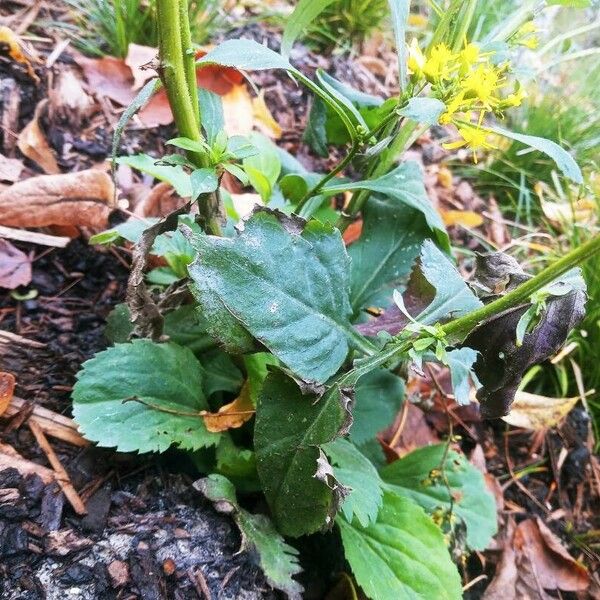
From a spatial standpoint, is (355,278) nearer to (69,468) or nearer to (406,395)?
(406,395)

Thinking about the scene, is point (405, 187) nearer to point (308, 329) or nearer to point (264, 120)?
point (308, 329)

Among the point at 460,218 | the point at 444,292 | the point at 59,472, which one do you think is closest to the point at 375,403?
the point at 444,292

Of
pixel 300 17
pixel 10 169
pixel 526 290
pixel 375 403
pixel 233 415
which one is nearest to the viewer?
pixel 526 290

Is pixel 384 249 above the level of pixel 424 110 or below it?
below

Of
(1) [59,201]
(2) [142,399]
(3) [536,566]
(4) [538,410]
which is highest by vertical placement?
(1) [59,201]

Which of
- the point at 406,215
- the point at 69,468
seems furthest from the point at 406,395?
the point at 69,468

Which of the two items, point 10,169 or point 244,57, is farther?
point 10,169

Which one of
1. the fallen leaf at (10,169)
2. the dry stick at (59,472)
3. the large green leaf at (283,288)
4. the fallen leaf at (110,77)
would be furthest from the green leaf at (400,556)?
the fallen leaf at (110,77)

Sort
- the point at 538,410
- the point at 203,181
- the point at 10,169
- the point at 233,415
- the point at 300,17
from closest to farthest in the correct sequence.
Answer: the point at 203,181, the point at 300,17, the point at 233,415, the point at 10,169, the point at 538,410
